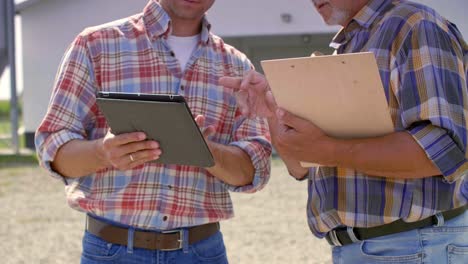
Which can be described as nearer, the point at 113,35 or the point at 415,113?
the point at 415,113

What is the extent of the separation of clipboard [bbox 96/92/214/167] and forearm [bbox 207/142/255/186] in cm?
24

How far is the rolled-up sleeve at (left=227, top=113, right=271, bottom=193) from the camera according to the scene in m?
2.84

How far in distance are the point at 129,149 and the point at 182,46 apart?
0.69m

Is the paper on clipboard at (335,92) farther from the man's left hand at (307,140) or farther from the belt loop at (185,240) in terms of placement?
the belt loop at (185,240)

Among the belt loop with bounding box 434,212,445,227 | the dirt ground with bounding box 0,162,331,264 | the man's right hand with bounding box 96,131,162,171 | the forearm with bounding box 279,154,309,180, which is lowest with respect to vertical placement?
the dirt ground with bounding box 0,162,331,264

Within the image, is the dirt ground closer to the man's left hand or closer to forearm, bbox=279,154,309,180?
forearm, bbox=279,154,309,180

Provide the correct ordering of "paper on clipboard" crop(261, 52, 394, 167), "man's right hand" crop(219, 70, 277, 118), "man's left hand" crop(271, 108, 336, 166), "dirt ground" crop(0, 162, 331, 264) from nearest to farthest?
1. "paper on clipboard" crop(261, 52, 394, 167)
2. "man's left hand" crop(271, 108, 336, 166)
3. "man's right hand" crop(219, 70, 277, 118)
4. "dirt ground" crop(0, 162, 331, 264)

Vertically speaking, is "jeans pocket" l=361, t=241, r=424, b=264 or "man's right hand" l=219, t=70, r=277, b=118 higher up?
"man's right hand" l=219, t=70, r=277, b=118

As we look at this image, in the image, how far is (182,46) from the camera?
115 inches

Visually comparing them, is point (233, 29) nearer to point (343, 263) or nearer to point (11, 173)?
point (11, 173)

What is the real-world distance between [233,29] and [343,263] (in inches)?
596

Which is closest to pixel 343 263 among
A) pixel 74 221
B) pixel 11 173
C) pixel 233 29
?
pixel 74 221

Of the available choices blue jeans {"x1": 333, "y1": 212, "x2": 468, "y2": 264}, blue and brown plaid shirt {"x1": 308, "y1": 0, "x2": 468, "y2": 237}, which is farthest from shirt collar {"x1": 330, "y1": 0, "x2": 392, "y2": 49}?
blue jeans {"x1": 333, "y1": 212, "x2": 468, "y2": 264}

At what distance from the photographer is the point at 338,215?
2287 mm
